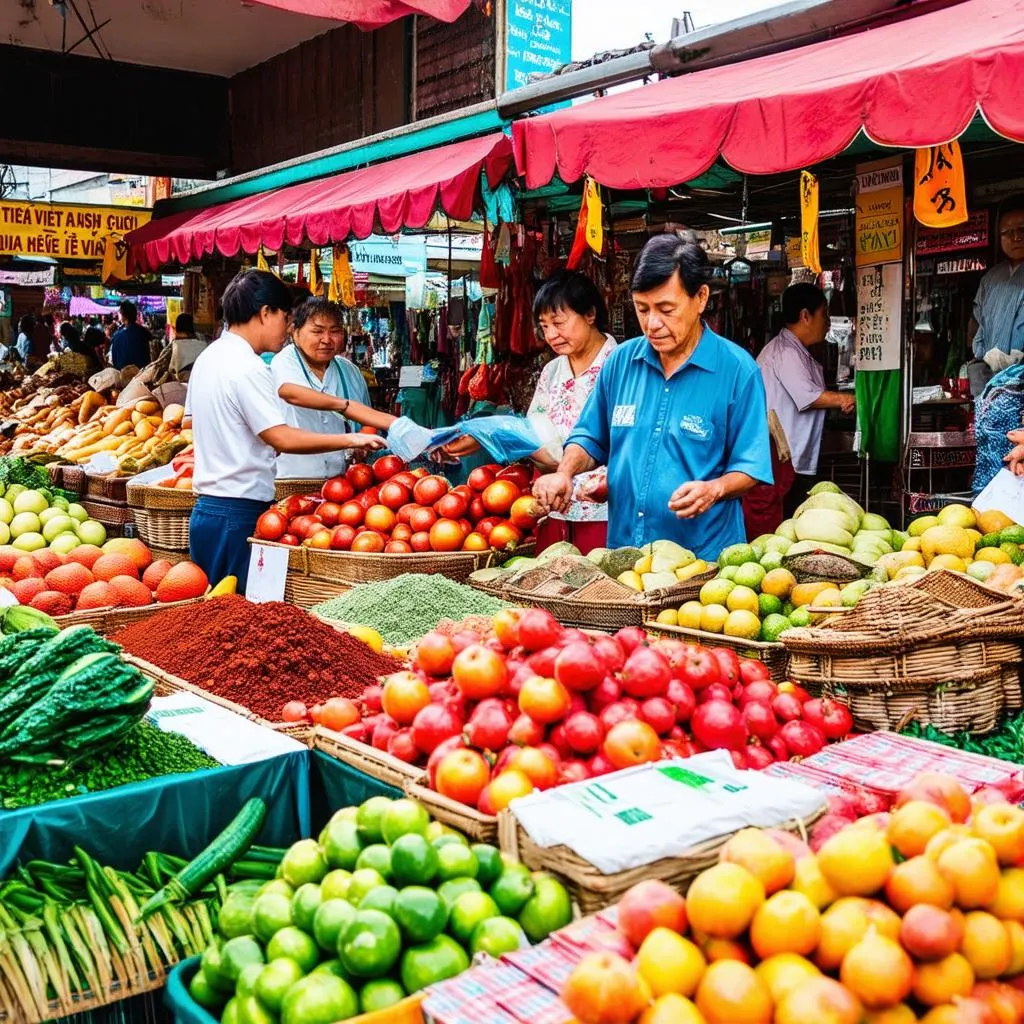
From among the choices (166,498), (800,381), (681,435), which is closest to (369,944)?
(681,435)

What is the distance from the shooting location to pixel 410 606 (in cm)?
425

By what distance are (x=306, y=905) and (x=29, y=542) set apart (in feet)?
14.8

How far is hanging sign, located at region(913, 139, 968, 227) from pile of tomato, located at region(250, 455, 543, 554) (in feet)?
6.79

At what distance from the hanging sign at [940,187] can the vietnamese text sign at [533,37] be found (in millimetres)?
4852

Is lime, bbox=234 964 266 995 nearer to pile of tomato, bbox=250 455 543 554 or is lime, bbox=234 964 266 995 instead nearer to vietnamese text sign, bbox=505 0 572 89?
pile of tomato, bbox=250 455 543 554

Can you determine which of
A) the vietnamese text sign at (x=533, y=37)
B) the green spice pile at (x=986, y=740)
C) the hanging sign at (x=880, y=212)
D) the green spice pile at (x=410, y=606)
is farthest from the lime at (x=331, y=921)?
the vietnamese text sign at (x=533, y=37)

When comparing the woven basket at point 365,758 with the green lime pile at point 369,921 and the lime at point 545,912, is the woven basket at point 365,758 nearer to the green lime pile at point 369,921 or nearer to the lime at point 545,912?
the green lime pile at point 369,921

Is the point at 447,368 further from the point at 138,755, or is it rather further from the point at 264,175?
the point at 138,755

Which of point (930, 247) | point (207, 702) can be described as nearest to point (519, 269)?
point (930, 247)

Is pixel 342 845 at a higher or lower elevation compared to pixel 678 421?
lower

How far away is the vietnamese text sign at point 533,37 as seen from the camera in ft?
28.5

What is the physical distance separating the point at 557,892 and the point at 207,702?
159cm

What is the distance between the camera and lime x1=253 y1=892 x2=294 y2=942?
190cm

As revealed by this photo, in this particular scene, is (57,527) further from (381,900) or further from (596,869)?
(596,869)
